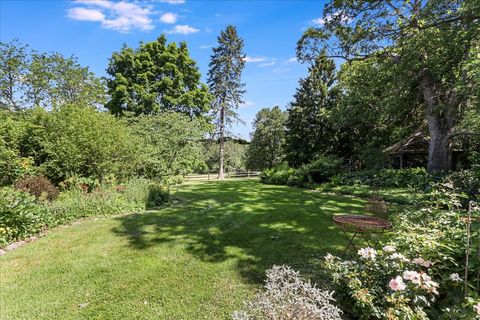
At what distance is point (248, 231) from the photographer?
5.19 metres

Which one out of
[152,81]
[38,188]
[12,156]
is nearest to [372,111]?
[38,188]

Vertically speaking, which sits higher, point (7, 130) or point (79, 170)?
point (7, 130)

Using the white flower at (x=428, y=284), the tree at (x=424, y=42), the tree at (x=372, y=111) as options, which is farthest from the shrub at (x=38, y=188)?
the tree at (x=372, y=111)

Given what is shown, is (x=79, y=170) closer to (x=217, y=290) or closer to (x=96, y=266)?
(x=96, y=266)

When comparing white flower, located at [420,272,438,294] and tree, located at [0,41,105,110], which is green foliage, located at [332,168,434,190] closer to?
white flower, located at [420,272,438,294]

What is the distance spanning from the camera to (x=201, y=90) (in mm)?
22125

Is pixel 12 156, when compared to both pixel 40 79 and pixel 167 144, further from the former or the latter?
pixel 40 79

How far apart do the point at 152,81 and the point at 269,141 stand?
12004 mm

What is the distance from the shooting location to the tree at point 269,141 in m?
24.6

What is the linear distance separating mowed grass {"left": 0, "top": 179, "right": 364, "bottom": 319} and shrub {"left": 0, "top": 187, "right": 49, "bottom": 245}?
1.24 feet

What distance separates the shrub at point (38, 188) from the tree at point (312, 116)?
577 inches

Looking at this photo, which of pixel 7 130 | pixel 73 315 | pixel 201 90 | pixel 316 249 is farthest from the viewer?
pixel 201 90

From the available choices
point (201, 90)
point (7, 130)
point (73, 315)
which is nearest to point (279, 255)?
point (73, 315)

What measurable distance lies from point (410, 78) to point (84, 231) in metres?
12.3
